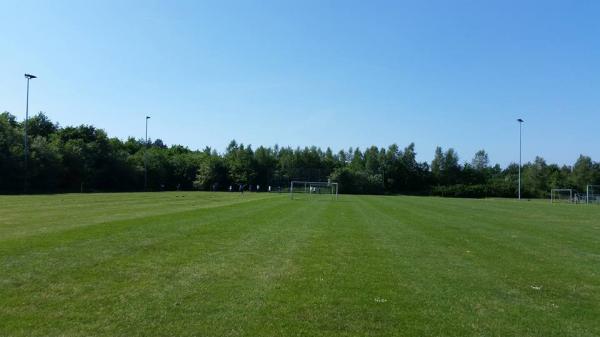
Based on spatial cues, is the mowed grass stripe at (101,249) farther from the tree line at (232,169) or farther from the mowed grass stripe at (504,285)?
the tree line at (232,169)

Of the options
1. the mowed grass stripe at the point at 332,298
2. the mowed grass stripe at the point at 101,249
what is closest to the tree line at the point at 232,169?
the mowed grass stripe at the point at 101,249

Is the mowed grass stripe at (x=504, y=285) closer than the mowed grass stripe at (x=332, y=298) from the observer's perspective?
No

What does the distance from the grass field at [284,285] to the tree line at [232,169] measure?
6301cm

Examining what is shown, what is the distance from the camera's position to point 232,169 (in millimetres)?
115750

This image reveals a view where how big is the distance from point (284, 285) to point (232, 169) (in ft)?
352

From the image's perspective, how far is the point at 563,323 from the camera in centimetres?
763

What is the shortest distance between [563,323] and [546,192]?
125019 millimetres

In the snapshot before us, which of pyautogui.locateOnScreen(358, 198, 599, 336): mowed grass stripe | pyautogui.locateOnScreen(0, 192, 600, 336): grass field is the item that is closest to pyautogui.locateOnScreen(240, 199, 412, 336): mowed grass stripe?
pyautogui.locateOnScreen(0, 192, 600, 336): grass field

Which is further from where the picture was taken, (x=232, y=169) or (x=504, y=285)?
(x=232, y=169)

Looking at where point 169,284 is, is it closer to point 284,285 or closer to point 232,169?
point 284,285

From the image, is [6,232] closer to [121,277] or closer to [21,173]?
[121,277]

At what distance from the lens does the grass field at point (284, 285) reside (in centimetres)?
712

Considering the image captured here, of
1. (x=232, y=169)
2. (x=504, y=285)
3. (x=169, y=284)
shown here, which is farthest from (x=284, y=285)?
(x=232, y=169)

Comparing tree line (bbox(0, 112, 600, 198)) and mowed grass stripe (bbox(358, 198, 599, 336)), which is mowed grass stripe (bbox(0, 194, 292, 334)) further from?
tree line (bbox(0, 112, 600, 198))
